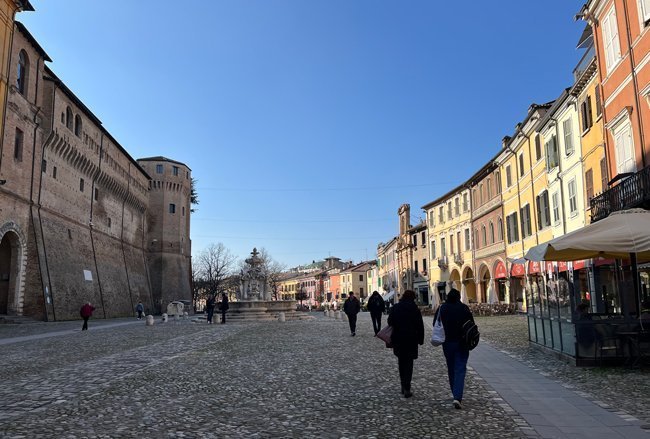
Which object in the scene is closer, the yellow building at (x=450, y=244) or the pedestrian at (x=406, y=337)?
the pedestrian at (x=406, y=337)

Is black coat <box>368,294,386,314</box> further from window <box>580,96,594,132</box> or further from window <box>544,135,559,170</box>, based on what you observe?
window <box>544,135,559,170</box>

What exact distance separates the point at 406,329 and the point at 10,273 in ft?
101

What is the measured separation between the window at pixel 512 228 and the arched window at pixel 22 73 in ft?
105

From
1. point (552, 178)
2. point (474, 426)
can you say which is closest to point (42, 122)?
point (552, 178)

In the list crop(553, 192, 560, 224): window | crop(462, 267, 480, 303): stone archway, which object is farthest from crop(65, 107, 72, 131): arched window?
crop(553, 192, 560, 224): window

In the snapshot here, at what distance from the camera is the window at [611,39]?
18.3 m

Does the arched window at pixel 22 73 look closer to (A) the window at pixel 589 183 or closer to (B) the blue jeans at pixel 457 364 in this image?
(A) the window at pixel 589 183

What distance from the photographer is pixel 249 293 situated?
1564 inches

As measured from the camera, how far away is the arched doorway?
3102 cm

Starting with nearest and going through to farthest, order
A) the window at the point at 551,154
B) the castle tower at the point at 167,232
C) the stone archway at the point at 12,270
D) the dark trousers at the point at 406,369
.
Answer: the dark trousers at the point at 406,369
the window at the point at 551,154
the stone archway at the point at 12,270
the castle tower at the point at 167,232

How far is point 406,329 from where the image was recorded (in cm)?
786

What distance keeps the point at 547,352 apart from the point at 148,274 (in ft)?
185

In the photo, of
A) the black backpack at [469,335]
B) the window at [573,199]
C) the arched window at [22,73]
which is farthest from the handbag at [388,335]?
the arched window at [22,73]

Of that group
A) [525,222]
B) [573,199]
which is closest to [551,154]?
[573,199]
